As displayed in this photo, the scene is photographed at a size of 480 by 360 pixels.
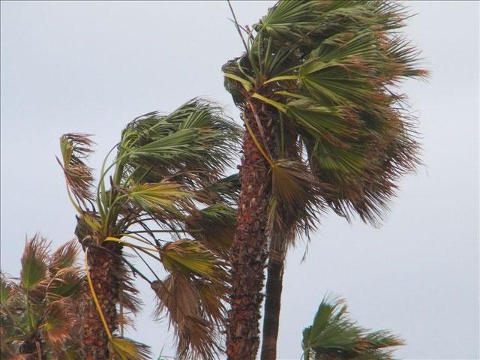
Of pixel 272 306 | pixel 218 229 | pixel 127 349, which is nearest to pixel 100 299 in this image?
pixel 127 349

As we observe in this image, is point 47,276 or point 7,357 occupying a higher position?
point 47,276

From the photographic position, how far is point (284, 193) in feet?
48.1

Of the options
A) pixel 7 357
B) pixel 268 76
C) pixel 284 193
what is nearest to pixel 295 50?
pixel 268 76

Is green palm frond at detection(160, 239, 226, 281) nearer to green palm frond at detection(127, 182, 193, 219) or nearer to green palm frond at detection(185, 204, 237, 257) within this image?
green palm frond at detection(127, 182, 193, 219)

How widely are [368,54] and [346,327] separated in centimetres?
381

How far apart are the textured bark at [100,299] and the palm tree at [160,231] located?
1cm

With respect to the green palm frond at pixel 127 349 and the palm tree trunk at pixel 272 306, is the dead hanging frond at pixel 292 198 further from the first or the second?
the green palm frond at pixel 127 349

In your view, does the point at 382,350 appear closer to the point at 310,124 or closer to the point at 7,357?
the point at 310,124

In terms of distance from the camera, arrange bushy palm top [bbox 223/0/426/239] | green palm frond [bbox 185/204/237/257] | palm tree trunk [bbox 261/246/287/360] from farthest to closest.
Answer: palm tree trunk [bbox 261/246/287/360]
green palm frond [bbox 185/204/237/257]
bushy palm top [bbox 223/0/426/239]

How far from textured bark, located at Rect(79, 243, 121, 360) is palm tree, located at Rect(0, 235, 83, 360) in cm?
23

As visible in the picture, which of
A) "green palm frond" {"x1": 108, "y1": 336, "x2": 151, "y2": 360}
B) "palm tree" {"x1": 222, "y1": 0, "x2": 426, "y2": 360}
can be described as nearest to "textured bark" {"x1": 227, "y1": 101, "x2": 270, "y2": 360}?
"palm tree" {"x1": 222, "y1": 0, "x2": 426, "y2": 360}

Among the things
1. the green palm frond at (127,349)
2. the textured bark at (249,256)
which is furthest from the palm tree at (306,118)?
the green palm frond at (127,349)

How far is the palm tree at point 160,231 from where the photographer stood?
1461cm

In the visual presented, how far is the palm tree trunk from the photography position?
16414mm
